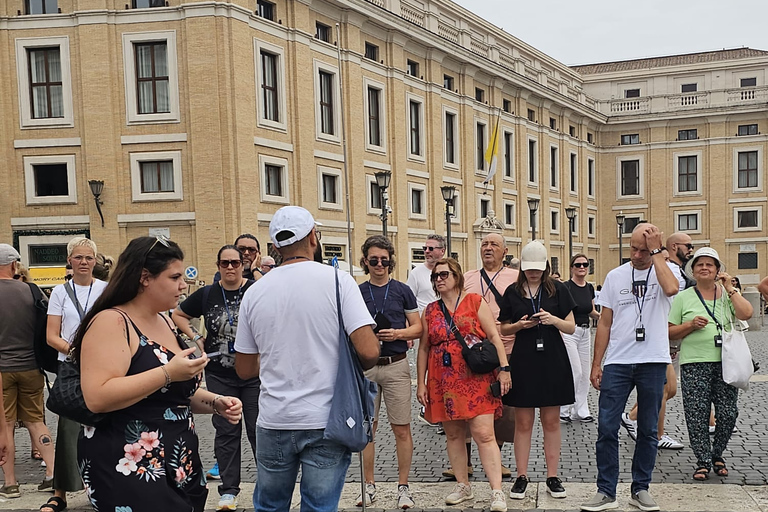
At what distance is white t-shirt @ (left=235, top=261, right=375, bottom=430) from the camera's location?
11.0 feet

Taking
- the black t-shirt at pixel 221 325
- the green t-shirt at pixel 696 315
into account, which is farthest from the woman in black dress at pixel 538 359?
the black t-shirt at pixel 221 325

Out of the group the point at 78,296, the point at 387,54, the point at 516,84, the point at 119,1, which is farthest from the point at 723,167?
the point at 78,296

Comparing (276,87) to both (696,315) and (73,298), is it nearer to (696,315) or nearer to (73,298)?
(73,298)

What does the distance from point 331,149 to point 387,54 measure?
20.6 feet

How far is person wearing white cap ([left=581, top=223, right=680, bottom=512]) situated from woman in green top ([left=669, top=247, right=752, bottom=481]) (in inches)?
37.2

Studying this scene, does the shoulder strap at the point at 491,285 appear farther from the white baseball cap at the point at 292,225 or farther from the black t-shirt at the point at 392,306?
the white baseball cap at the point at 292,225

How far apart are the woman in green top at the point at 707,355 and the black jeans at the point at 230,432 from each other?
379 cm

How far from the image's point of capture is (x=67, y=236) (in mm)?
24547

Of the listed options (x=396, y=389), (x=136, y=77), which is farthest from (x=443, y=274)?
(x=136, y=77)

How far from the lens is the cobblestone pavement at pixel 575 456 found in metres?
6.16

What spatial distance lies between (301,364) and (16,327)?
3936 millimetres

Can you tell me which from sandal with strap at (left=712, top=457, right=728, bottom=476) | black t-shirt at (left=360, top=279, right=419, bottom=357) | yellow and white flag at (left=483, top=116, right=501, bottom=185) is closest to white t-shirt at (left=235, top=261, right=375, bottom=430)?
black t-shirt at (left=360, top=279, right=419, bottom=357)

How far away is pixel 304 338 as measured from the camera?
132 inches

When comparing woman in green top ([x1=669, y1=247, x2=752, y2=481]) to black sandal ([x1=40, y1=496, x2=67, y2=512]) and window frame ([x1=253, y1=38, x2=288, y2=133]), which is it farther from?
window frame ([x1=253, y1=38, x2=288, y2=133])
